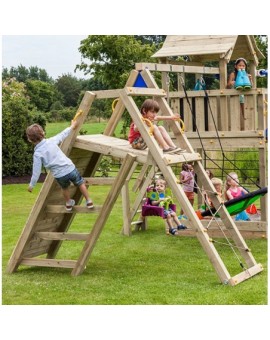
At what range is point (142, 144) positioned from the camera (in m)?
6.93

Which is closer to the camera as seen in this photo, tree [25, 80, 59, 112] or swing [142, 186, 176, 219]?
swing [142, 186, 176, 219]

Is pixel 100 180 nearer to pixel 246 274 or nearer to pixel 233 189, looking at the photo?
pixel 246 274

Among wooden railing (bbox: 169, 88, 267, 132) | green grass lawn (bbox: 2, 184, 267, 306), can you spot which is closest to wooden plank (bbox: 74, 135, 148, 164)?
green grass lawn (bbox: 2, 184, 267, 306)

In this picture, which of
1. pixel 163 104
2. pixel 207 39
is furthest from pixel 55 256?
pixel 207 39

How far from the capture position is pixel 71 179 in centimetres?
689

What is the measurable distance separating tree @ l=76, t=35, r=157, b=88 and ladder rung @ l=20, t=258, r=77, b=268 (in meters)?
13.1

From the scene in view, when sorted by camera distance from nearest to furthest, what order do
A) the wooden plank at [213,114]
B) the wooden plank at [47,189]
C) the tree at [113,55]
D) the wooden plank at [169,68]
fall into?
the wooden plank at [47,189] → the wooden plank at [169,68] → the wooden plank at [213,114] → the tree at [113,55]

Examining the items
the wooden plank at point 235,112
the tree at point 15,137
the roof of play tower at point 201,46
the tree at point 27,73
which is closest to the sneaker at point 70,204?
the wooden plank at point 235,112

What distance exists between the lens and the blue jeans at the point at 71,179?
684cm

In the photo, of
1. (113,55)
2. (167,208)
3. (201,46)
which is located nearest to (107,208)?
(167,208)

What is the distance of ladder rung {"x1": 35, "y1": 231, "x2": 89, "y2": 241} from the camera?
22.9 ft

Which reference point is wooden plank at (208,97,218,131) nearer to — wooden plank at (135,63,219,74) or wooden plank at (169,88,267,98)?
wooden plank at (169,88,267,98)

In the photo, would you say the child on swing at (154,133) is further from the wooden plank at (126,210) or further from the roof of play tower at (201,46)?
the roof of play tower at (201,46)

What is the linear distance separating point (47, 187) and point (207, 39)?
4763 mm
